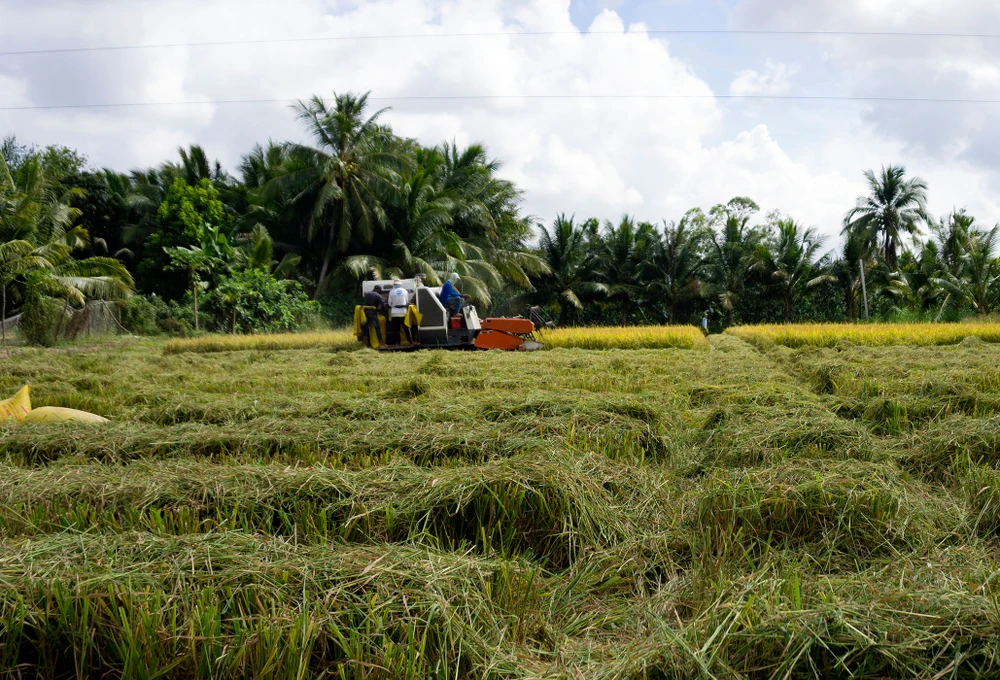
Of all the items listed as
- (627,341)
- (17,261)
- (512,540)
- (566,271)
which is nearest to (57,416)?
(512,540)

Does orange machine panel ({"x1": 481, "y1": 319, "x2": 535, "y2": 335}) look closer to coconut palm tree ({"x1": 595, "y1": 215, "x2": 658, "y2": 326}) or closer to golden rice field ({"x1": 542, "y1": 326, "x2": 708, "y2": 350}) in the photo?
golden rice field ({"x1": 542, "y1": 326, "x2": 708, "y2": 350})

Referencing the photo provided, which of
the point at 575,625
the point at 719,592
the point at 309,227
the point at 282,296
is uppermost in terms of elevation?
the point at 309,227

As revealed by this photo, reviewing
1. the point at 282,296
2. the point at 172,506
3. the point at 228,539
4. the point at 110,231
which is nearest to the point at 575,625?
the point at 228,539

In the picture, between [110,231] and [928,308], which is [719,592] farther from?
[110,231]

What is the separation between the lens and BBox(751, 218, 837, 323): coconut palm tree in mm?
30672

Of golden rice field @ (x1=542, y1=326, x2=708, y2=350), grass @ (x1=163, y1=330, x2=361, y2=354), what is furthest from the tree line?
golden rice field @ (x1=542, y1=326, x2=708, y2=350)

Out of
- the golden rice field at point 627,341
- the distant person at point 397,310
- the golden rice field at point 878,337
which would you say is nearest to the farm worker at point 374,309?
the distant person at point 397,310

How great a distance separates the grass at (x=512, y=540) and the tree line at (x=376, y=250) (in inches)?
702

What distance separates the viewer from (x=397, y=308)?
12367mm

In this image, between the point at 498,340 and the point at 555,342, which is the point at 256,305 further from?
the point at 498,340

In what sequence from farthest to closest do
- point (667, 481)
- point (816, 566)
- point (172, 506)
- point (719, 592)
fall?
point (667, 481)
point (172, 506)
point (816, 566)
point (719, 592)

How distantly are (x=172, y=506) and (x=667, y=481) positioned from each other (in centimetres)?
218

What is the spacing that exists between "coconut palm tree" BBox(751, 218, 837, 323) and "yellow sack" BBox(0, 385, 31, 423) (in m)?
29.8

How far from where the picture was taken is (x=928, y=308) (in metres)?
27.6
